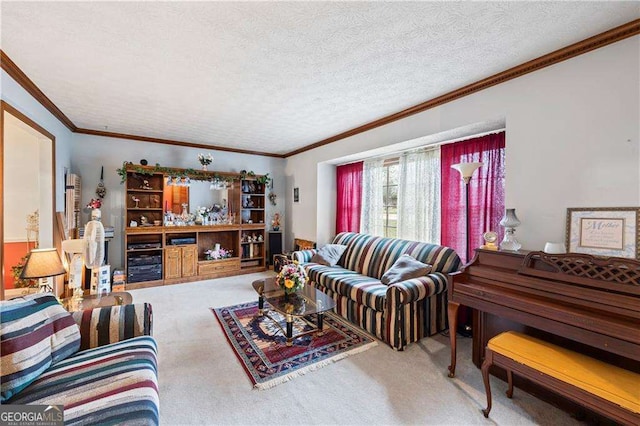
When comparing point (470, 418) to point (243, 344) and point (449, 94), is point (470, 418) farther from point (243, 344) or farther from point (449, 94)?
point (449, 94)

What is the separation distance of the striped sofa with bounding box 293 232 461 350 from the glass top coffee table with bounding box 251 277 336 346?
39cm

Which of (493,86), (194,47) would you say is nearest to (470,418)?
(493,86)

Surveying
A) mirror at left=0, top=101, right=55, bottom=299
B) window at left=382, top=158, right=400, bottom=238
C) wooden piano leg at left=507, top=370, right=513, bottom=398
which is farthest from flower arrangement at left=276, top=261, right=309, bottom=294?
mirror at left=0, top=101, right=55, bottom=299

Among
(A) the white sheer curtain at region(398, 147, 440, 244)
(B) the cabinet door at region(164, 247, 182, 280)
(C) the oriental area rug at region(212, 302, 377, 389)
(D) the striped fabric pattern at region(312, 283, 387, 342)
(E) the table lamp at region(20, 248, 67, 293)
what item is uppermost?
(A) the white sheer curtain at region(398, 147, 440, 244)

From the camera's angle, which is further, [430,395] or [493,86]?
[493,86]

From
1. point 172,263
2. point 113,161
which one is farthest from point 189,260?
point 113,161

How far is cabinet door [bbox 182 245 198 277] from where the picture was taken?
5.00 m

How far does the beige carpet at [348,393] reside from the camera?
1.82m

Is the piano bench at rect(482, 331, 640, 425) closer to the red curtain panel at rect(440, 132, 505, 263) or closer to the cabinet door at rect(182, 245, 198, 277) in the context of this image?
the red curtain panel at rect(440, 132, 505, 263)

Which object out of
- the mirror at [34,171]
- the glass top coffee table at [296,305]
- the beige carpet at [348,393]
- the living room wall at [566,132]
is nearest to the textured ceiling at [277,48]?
the living room wall at [566,132]

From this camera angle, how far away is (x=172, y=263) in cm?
490

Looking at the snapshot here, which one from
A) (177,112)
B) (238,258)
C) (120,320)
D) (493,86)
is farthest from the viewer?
(238,258)

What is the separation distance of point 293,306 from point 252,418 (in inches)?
42.4

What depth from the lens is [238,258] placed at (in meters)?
5.55
